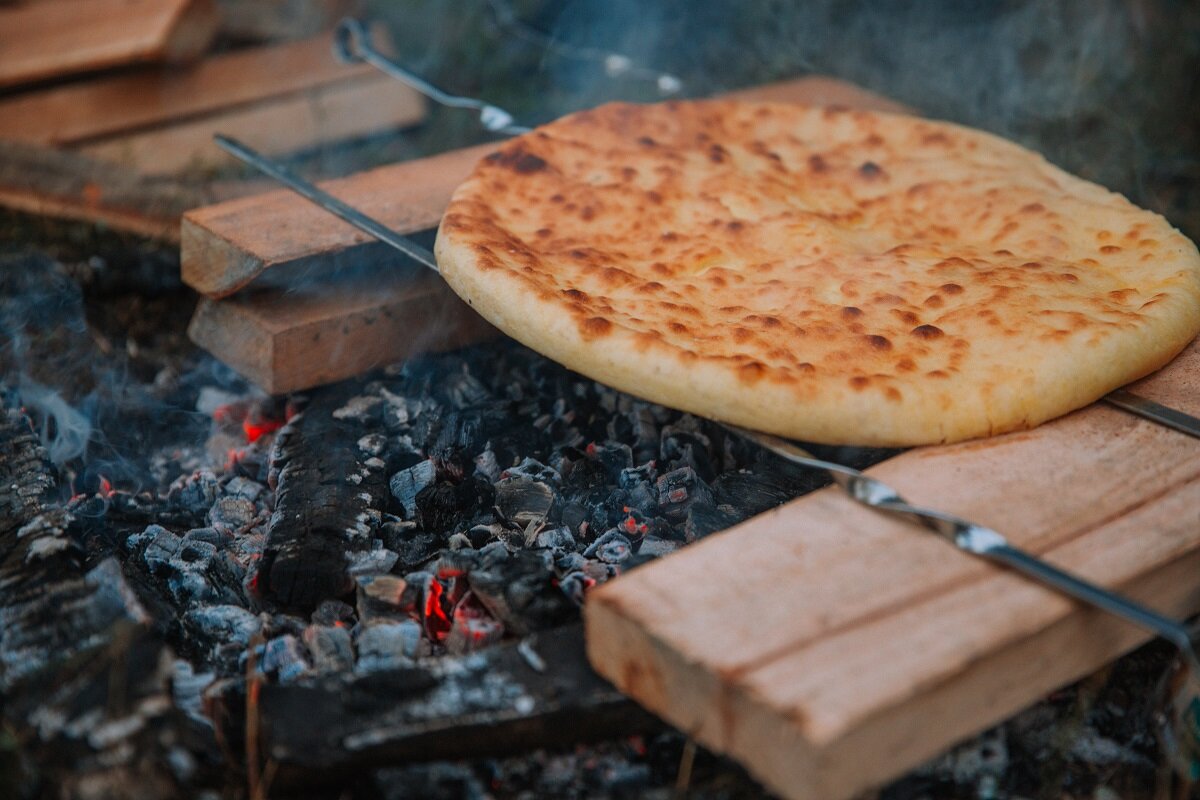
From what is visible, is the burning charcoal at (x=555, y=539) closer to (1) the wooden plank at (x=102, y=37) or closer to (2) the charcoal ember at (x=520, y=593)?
(2) the charcoal ember at (x=520, y=593)

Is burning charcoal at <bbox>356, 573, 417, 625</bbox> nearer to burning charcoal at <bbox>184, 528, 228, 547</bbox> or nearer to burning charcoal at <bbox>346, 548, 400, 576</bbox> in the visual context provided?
burning charcoal at <bbox>346, 548, 400, 576</bbox>

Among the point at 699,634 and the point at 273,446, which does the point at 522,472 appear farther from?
the point at 699,634

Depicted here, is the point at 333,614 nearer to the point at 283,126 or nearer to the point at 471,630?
the point at 471,630

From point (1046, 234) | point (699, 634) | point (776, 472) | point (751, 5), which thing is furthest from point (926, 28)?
point (699, 634)

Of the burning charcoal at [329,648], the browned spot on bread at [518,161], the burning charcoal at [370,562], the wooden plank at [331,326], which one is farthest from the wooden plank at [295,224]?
the burning charcoal at [329,648]

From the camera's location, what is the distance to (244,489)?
3221 mm

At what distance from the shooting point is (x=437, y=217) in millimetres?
3551

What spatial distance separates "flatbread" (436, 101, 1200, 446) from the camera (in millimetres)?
2480

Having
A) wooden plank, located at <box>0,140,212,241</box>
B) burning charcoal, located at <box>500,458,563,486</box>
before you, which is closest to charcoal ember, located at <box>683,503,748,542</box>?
burning charcoal, located at <box>500,458,563,486</box>

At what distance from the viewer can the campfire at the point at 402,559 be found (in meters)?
2.05

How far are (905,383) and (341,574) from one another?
1369 mm

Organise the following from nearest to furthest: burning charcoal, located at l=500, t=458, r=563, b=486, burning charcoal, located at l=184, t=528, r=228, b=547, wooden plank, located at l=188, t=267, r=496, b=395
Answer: burning charcoal, located at l=184, t=528, r=228, b=547 → burning charcoal, located at l=500, t=458, r=563, b=486 → wooden plank, located at l=188, t=267, r=496, b=395

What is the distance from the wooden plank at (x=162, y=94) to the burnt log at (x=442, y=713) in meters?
4.00

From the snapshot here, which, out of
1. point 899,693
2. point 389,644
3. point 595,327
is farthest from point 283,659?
point 899,693
